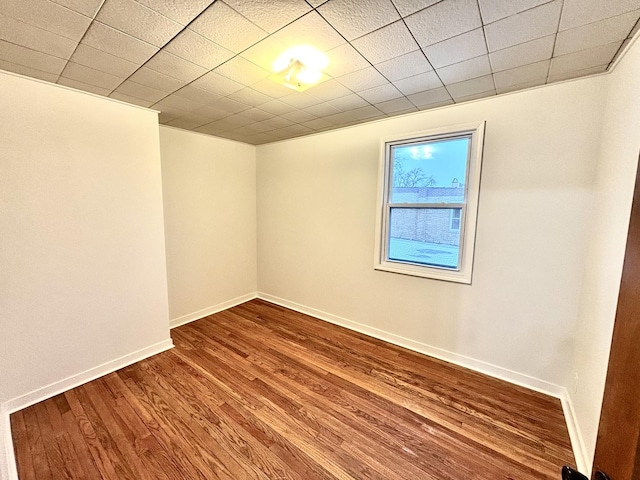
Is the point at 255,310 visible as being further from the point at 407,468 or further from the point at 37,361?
the point at 407,468

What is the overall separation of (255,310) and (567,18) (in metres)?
3.85

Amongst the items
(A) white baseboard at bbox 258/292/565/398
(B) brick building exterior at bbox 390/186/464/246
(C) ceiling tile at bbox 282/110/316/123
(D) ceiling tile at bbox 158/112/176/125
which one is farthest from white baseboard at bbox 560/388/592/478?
(D) ceiling tile at bbox 158/112/176/125

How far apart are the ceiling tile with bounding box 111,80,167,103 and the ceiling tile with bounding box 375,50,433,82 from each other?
1.72 meters

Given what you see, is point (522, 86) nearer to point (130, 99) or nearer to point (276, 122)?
point (276, 122)

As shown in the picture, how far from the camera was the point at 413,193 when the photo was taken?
9.04 feet

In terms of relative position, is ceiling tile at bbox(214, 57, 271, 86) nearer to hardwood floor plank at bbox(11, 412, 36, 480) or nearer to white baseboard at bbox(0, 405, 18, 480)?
white baseboard at bbox(0, 405, 18, 480)

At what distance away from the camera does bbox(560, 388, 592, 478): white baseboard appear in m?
1.49

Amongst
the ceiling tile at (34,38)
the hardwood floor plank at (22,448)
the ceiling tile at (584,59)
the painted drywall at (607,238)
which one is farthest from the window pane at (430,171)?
the hardwood floor plank at (22,448)

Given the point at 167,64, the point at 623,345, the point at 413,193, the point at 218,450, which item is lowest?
the point at 218,450

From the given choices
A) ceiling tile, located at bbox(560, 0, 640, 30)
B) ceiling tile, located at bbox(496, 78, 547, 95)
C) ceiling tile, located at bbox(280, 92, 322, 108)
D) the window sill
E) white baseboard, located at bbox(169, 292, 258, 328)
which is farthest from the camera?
white baseboard, located at bbox(169, 292, 258, 328)

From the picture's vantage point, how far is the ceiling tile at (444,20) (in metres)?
1.22

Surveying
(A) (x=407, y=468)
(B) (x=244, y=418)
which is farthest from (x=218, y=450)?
(A) (x=407, y=468)

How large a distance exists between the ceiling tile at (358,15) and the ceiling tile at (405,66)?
35 centimetres

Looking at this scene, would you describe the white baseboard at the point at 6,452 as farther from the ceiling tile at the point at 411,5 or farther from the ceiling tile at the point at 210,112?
the ceiling tile at the point at 411,5
